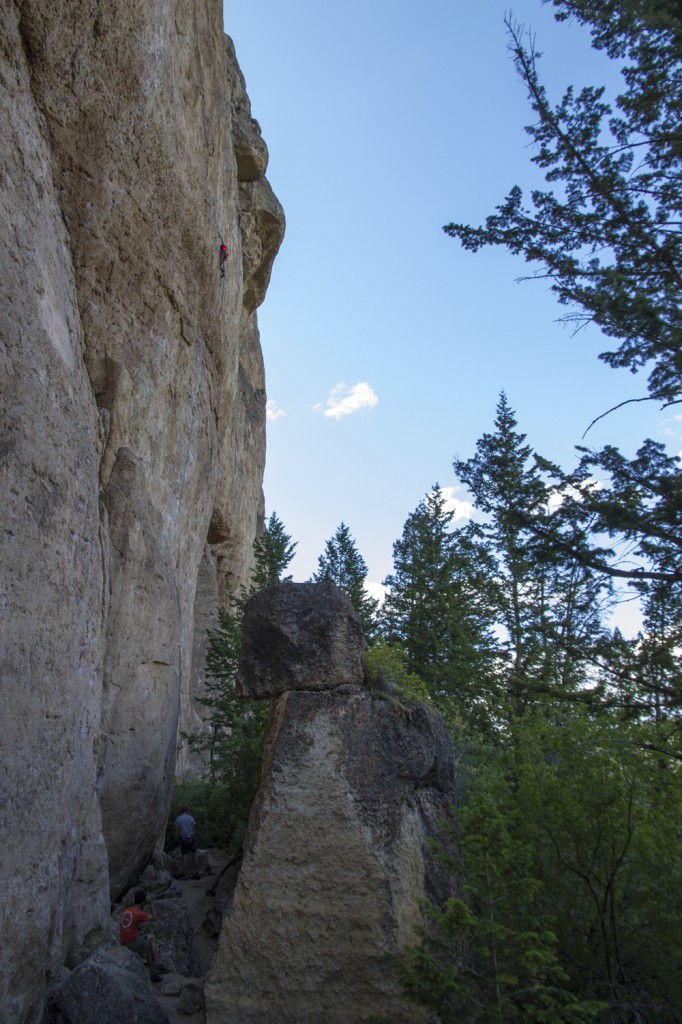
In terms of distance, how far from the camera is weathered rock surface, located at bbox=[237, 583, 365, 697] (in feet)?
25.7

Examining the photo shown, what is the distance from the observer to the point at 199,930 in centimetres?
949

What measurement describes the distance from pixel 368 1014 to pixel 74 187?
31.6 ft

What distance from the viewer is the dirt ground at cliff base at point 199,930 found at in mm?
7290

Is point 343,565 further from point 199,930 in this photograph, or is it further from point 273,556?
point 199,930

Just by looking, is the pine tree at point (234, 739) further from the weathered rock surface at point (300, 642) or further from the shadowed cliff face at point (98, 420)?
the shadowed cliff face at point (98, 420)

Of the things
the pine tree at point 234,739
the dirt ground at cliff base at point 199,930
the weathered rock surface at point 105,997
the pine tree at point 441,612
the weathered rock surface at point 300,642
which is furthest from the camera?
the pine tree at point 441,612

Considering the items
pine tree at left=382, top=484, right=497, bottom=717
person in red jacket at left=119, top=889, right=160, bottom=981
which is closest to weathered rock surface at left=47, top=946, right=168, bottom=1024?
person in red jacket at left=119, top=889, right=160, bottom=981

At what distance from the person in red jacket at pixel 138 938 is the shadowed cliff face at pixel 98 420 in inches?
23.0

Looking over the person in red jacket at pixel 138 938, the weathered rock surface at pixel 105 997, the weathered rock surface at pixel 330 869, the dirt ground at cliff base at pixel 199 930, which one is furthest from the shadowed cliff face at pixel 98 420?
the weathered rock surface at pixel 330 869

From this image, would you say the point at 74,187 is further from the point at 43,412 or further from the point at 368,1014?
the point at 368,1014

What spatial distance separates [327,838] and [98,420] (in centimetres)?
581

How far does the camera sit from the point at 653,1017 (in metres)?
5.68

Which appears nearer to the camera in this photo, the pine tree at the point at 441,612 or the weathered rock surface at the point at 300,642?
the weathered rock surface at the point at 300,642

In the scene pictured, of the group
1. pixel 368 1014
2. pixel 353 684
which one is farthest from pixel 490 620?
pixel 368 1014
